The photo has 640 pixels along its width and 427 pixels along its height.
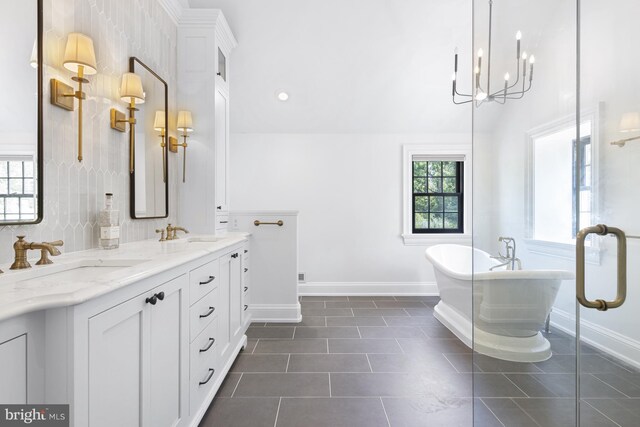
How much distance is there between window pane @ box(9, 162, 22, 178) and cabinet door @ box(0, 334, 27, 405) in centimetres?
79

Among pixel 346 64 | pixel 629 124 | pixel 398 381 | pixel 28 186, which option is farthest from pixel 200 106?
pixel 629 124

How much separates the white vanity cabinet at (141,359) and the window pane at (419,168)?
386cm

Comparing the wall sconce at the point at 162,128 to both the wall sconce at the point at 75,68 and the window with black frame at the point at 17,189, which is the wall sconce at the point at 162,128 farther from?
the window with black frame at the point at 17,189

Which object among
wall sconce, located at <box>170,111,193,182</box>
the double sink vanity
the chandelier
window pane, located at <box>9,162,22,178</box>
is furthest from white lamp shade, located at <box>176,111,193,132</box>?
the chandelier

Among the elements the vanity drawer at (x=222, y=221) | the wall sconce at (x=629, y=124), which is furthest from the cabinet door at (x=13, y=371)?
the vanity drawer at (x=222, y=221)

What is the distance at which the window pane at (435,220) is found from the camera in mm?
4738

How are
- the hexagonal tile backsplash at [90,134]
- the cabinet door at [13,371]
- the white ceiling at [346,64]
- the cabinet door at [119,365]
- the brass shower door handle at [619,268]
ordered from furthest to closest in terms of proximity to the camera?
the white ceiling at [346,64] → the hexagonal tile backsplash at [90,134] → the brass shower door handle at [619,268] → the cabinet door at [119,365] → the cabinet door at [13,371]

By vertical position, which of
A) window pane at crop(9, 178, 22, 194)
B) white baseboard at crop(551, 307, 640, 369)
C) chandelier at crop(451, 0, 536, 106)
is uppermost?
chandelier at crop(451, 0, 536, 106)

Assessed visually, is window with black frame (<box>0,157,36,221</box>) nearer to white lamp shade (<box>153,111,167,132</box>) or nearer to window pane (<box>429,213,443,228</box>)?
white lamp shade (<box>153,111,167,132</box>)

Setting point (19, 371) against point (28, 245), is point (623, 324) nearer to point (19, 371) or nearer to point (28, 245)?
point (19, 371)

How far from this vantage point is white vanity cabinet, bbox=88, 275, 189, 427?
952 millimetres

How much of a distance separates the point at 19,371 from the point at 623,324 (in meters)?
1.73

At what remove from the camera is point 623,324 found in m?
1.15

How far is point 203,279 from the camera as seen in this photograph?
1.78 metres
